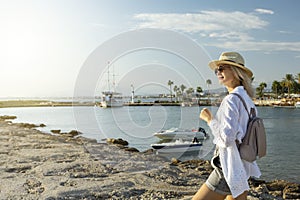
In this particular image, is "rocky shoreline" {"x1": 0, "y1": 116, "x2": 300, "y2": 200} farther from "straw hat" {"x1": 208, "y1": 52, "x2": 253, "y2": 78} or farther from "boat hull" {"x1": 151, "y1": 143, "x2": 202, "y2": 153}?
"boat hull" {"x1": 151, "y1": 143, "x2": 202, "y2": 153}

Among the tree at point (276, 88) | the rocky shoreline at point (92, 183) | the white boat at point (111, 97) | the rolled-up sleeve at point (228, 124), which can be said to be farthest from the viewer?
the tree at point (276, 88)

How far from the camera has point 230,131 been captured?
8.65 feet

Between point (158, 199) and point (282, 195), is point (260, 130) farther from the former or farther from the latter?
point (282, 195)

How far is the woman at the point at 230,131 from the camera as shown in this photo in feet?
8.73

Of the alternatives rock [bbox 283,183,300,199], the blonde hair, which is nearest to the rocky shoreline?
rock [bbox 283,183,300,199]

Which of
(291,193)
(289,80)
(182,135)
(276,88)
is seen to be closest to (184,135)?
(182,135)

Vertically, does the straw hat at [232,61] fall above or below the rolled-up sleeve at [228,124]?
above

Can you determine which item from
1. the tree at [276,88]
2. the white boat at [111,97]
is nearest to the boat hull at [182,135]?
the white boat at [111,97]

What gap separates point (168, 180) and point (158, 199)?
202 centimetres

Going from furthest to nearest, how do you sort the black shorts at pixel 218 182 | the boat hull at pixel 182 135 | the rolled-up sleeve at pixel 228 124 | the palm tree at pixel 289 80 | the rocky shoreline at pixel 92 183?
the palm tree at pixel 289 80 → the boat hull at pixel 182 135 → the rocky shoreline at pixel 92 183 → the black shorts at pixel 218 182 → the rolled-up sleeve at pixel 228 124

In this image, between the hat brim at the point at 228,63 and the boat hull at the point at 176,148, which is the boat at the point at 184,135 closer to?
the boat hull at the point at 176,148

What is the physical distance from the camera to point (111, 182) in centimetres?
670

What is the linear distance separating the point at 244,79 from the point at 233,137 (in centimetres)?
56

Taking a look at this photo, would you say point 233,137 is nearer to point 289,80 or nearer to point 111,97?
point 111,97
